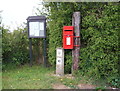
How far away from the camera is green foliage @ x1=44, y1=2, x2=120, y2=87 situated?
4754mm

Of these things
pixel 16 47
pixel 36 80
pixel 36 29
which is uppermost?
pixel 36 29

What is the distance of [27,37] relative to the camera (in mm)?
6832

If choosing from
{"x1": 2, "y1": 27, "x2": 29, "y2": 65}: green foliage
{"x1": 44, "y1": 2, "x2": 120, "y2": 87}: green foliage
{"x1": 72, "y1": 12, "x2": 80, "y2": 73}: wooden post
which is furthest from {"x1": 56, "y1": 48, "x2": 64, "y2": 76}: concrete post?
{"x1": 2, "y1": 27, "x2": 29, "y2": 65}: green foliage

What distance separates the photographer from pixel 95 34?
4.93 metres

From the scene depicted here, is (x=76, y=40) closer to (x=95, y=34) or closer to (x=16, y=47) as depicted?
(x=95, y=34)

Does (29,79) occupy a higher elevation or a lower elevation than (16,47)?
lower

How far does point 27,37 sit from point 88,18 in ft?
9.04

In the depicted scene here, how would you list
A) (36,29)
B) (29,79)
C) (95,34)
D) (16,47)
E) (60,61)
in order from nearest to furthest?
(95,34) < (29,79) < (60,61) < (36,29) < (16,47)

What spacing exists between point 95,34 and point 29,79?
2.32m

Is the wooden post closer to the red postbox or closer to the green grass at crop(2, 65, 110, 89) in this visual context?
the red postbox

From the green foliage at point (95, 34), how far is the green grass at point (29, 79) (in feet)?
2.85

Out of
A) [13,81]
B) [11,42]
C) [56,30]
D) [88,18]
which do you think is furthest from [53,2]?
[13,81]

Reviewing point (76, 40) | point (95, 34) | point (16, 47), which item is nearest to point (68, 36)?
point (76, 40)

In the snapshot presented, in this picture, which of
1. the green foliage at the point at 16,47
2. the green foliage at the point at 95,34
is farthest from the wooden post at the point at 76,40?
the green foliage at the point at 16,47
